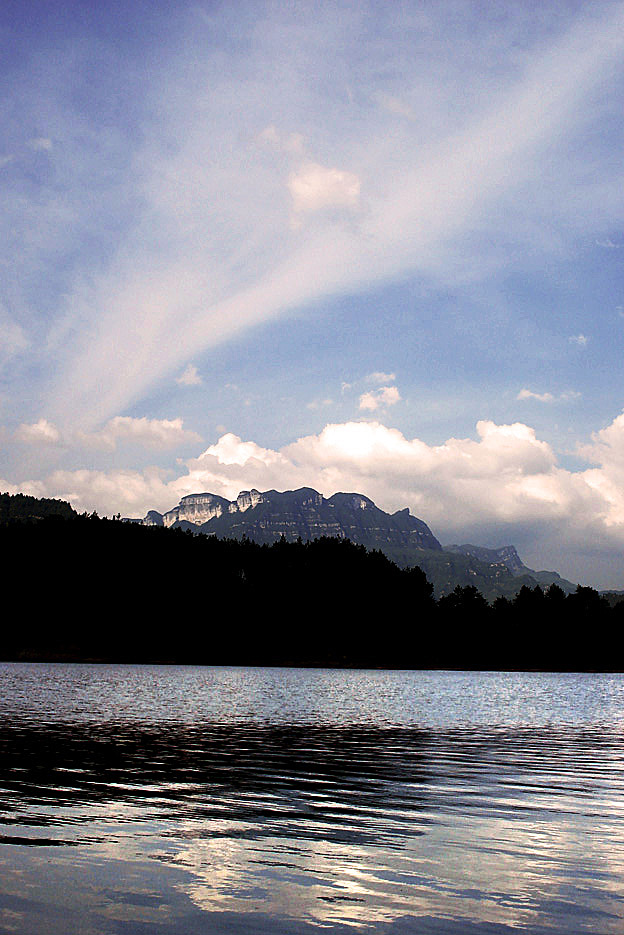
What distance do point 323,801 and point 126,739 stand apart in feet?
63.9

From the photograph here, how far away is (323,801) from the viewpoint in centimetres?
2472

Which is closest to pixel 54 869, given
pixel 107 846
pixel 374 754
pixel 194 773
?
pixel 107 846

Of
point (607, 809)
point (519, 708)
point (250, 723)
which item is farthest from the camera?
point (519, 708)

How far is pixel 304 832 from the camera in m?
19.9

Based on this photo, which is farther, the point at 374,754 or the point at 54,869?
the point at 374,754

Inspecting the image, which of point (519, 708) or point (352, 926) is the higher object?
point (352, 926)

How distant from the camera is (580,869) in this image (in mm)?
17047

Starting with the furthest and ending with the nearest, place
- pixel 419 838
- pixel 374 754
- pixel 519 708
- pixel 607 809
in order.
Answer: pixel 519 708
pixel 374 754
pixel 607 809
pixel 419 838

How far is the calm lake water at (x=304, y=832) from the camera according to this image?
1344 cm

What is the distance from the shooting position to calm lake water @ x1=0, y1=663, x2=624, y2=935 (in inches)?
529

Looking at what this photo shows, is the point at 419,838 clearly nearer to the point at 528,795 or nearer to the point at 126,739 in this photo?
the point at 528,795

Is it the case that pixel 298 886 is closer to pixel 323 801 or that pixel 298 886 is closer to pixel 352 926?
pixel 352 926

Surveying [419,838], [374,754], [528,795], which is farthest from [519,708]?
[419,838]

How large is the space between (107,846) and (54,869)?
2.18 m
